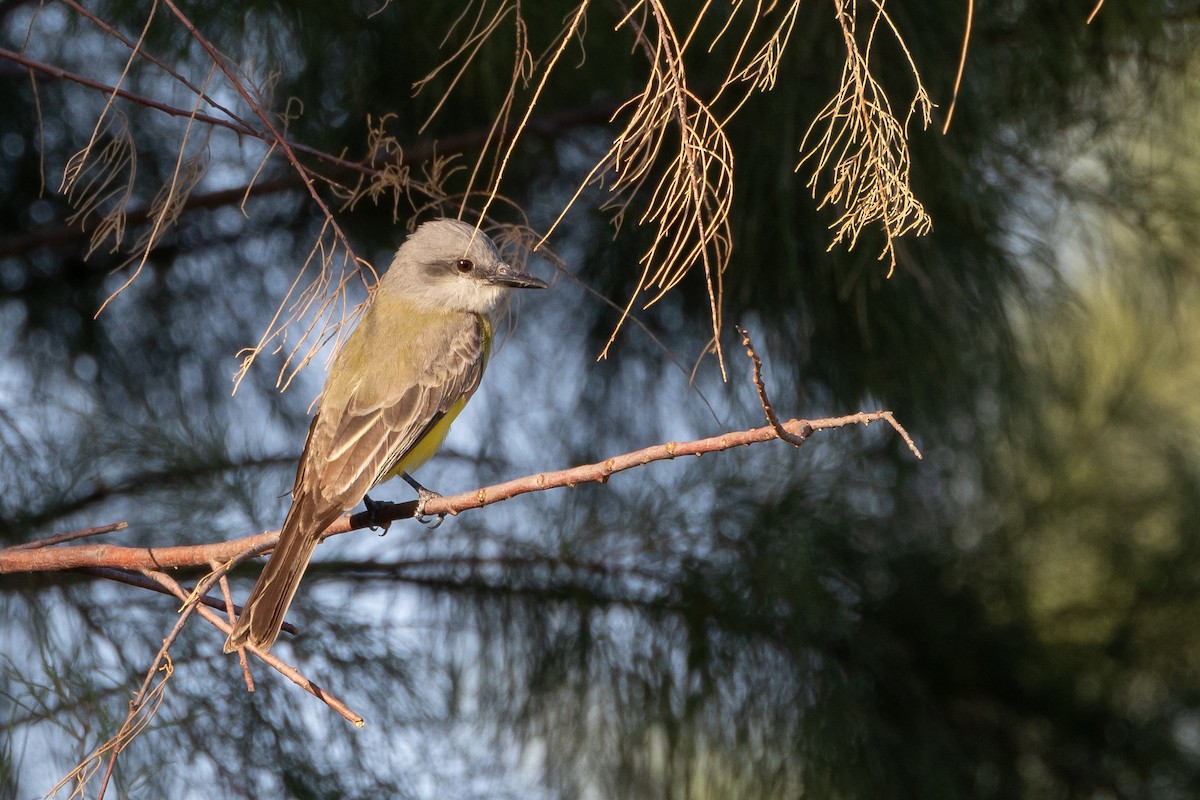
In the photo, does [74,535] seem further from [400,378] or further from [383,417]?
[400,378]

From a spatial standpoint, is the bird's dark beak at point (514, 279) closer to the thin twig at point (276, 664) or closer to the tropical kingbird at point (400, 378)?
the tropical kingbird at point (400, 378)

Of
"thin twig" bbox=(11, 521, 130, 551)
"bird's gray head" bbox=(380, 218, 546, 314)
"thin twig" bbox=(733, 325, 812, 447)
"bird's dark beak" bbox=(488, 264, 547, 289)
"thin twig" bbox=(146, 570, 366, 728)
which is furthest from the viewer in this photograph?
"bird's gray head" bbox=(380, 218, 546, 314)

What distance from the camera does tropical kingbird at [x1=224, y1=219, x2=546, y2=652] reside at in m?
2.12

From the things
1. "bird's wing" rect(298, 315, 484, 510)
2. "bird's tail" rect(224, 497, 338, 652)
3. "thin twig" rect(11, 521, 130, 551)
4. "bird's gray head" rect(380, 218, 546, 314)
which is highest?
"bird's gray head" rect(380, 218, 546, 314)

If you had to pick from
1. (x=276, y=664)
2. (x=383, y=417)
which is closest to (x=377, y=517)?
(x=383, y=417)

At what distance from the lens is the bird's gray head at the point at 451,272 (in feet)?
7.91

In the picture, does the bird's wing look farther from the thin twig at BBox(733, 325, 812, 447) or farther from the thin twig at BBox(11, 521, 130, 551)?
the thin twig at BBox(733, 325, 812, 447)

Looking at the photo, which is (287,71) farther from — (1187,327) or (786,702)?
(1187,327)

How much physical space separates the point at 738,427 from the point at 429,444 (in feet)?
1.94

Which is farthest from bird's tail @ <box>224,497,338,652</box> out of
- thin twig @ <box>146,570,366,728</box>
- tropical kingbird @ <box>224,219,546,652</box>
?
thin twig @ <box>146,570,366,728</box>

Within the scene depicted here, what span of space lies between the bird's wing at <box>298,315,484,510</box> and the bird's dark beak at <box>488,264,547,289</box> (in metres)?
0.21

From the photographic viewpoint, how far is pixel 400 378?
2.53 metres

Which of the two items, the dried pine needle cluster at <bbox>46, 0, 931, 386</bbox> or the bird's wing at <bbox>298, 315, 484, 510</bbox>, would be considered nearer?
the dried pine needle cluster at <bbox>46, 0, 931, 386</bbox>

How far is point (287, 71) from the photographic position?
2.41 m
